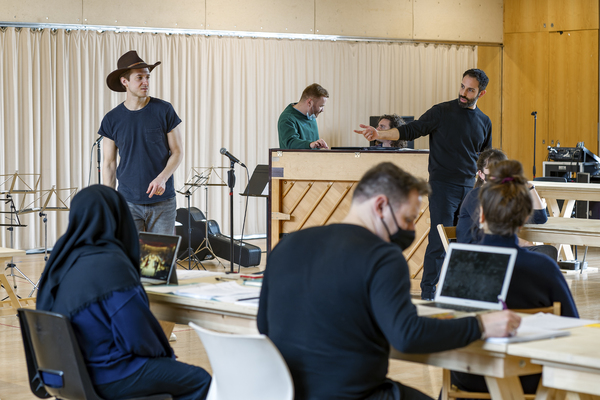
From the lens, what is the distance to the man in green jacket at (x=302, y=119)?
5723 millimetres

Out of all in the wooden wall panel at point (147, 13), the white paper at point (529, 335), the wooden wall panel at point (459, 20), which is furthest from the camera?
the wooden wall panel at point (459, 20)

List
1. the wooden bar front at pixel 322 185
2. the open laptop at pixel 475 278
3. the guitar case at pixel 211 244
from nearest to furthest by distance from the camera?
the open laptop at pixel 475 278, the wooden bar front at pixel 322 185, the guitar case at pixel 211 244

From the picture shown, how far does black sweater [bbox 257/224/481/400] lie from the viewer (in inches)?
62.0

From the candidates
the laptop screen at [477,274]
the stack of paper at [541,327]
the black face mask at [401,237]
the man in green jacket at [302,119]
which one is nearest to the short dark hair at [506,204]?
the laptop screen at [477,274]

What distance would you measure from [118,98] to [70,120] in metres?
0.63

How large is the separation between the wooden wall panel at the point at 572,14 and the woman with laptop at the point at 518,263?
28.6 feet

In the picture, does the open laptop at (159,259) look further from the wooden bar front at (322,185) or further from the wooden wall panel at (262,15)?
the wooden wall panel at (262,15)

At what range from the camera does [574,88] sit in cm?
1012

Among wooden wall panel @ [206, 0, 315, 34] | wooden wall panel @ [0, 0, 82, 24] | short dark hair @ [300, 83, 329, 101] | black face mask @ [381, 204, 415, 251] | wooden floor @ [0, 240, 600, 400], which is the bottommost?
wooden floor @ [0, 240, 600, 400]

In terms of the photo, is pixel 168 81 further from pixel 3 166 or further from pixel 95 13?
pixel 3 166

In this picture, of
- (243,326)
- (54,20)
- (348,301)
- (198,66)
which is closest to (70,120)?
(54,20)

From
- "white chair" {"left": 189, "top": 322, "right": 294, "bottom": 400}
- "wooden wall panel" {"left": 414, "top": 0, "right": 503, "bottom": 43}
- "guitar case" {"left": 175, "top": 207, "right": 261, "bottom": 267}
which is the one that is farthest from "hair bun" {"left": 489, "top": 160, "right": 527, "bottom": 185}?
"wooden wall panel" {"left": 414, "top": 0, "right": 503, "bottom": 43}

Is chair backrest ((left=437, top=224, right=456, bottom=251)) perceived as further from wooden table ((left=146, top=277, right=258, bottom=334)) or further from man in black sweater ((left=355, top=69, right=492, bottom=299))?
wooden table ((left=146, top=277, right=258, bottom=334))

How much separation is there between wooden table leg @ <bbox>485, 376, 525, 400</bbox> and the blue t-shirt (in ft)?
7.79
